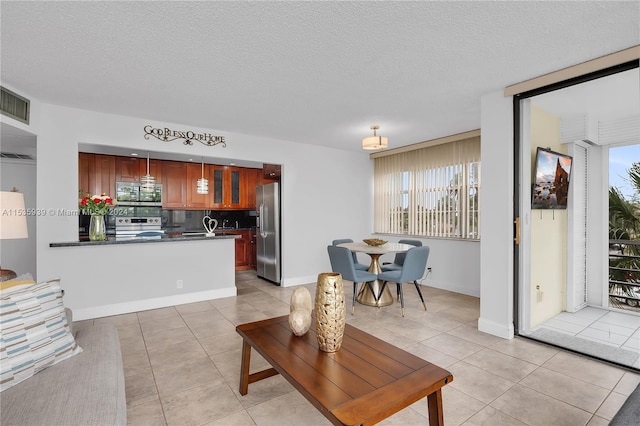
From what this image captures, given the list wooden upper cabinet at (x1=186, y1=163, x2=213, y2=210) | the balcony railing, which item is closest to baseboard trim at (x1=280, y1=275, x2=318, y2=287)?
wooden upper cabinet at (x1=186, y1=163, x2=213, y2=210)

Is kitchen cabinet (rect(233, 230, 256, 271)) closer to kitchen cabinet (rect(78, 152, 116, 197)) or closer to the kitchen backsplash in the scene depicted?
the kitchen backsplash

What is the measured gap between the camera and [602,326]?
349 centimetres

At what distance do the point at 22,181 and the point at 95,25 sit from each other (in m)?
4.75

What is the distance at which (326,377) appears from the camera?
1512 millimetres

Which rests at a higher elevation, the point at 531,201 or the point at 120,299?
the point at 531,201

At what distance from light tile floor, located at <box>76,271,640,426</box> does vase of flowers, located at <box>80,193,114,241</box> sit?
1091mm

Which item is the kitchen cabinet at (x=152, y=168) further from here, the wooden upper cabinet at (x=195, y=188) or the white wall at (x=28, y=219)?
the white wall at (x=28, y=219)

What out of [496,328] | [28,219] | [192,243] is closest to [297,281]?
[192,243]

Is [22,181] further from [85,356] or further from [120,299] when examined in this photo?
[85,356]

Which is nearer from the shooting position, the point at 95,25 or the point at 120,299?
the point at 95,25

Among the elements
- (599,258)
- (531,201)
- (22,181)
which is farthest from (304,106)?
(22,181)

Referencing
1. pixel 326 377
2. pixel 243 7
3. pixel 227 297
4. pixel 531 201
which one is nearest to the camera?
pixel 326 377

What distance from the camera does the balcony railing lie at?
3.95 m

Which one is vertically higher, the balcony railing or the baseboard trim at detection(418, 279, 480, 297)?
the balcony railing
